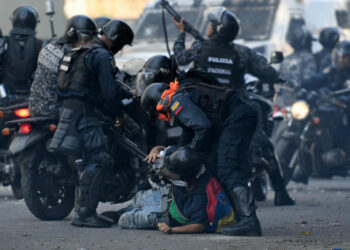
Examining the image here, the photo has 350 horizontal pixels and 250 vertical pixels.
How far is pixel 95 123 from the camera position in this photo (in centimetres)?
909

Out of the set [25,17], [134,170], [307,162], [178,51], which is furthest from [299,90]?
[134,170]

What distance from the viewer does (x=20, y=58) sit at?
11430mm

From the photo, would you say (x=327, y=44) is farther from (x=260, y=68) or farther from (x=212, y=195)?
(x=212, y=195)

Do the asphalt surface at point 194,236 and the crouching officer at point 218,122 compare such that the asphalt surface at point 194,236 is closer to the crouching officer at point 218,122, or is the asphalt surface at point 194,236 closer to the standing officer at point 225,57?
the crouching officer at point 218,122

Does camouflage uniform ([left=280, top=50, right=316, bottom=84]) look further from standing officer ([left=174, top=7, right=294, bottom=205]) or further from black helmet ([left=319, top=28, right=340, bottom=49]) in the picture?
standing officer ([left=174, top=7, right=294, bottom=205])

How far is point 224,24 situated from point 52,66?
7.27 ft

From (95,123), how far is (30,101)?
90 cm

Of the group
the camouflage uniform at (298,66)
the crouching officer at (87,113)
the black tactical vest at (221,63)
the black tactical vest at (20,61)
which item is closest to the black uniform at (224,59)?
the black tactical vest at (221,63)

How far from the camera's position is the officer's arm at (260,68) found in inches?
440

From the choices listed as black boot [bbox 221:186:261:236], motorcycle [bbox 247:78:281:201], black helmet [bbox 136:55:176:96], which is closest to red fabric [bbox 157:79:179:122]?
black helmet [bbox 136:55:176:96]

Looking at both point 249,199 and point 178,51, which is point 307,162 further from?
point 249,199

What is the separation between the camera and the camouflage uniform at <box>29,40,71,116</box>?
953 cm

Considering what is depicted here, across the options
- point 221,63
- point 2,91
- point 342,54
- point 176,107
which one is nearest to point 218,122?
point 176,107

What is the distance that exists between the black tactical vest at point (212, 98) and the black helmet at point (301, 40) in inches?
318
